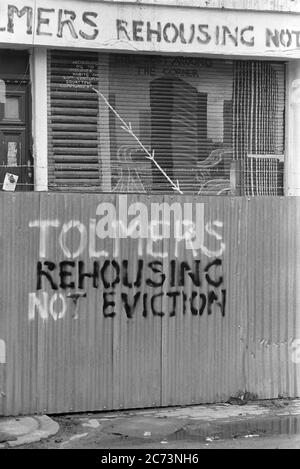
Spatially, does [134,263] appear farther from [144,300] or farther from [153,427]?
[153,427]

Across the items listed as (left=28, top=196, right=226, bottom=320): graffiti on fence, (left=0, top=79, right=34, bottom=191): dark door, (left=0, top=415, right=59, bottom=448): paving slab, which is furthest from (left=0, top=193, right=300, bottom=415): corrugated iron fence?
(left=0, top=79, right=34, bottom=191): dark door

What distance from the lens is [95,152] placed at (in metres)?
8.74

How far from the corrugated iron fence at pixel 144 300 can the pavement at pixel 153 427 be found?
0.60ft

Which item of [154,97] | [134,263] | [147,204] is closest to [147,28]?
[154,97]

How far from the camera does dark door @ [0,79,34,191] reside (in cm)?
851

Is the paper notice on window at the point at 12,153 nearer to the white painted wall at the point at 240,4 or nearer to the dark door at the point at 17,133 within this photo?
the dark door at the point at 17,133

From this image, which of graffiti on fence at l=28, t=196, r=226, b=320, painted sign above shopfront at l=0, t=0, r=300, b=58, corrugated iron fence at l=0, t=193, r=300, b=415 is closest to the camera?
corrugated iron fence at l=0, t=193, r=300, b=415

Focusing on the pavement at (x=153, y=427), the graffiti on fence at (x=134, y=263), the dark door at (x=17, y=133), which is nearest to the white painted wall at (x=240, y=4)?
the dark door at (x=17, y=133)

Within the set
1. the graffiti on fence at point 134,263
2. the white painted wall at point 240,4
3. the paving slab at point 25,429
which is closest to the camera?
the paving slab at point 25,429

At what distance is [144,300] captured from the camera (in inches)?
299

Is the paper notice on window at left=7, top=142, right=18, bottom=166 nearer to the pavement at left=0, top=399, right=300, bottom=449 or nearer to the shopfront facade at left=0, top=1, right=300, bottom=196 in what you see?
the shopfront facade at left=0, top=1, right=300, bottom=196

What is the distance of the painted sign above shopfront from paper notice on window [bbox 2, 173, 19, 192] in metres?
1.57

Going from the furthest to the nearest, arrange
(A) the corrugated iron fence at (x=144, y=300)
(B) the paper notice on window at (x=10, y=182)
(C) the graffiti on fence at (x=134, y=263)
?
(B) the paper notice on window at (x=10, y=182)
(C) the graffiti on fence at (x=134, y=263)
(A) the corrugated iron fence at (x=144, y=300)

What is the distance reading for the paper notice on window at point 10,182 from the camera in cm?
838
